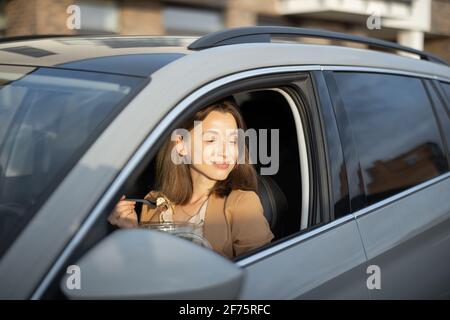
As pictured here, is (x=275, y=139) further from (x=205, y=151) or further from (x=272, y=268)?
(x=272, y=268)

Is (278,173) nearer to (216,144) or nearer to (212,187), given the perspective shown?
(212,187)

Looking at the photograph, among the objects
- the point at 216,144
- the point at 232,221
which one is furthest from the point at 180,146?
the point at 232,221

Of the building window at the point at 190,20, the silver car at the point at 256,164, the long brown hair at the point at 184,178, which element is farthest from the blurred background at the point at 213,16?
the long brown hair at the point at 184,178

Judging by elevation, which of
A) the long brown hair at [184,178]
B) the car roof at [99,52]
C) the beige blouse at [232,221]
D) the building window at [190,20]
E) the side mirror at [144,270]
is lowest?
the side mirror at [144,270]

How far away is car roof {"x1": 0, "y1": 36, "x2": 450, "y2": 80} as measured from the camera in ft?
5.86

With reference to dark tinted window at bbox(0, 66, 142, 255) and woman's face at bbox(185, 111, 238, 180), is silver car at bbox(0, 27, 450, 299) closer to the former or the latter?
dark tinted window at bbox(0, 66, 142, 255)

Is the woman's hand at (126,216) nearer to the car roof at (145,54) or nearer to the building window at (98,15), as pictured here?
the car roof at (145,54)

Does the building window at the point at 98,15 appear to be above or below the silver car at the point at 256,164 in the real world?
above

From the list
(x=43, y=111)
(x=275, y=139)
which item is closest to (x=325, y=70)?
(x=275, y=139)

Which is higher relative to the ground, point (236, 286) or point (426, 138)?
point (426, 138)

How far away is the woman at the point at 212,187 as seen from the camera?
215 centimetres

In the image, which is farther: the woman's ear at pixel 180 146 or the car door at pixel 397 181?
the woman's ear at pixel 180 146

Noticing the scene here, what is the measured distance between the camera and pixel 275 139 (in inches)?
96.2
